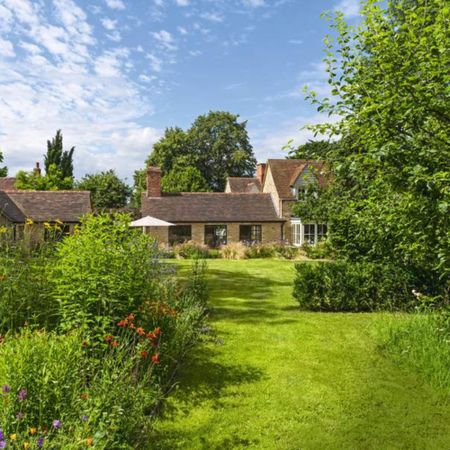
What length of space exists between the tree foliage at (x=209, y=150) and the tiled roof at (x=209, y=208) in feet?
75.0

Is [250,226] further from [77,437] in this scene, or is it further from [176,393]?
[77,437]

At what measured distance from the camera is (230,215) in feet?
112

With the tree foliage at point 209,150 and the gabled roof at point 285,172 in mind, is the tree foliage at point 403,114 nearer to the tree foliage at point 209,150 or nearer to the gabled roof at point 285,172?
the gabled roof at point 285,172

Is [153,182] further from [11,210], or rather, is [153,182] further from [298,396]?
[298,396]

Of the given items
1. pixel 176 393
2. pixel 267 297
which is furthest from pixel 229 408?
pixel 267 297

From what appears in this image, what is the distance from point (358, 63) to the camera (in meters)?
5.73

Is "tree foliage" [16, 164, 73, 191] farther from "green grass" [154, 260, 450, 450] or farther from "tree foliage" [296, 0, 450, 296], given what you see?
"tree foliage" [296, 0, 450, 296]

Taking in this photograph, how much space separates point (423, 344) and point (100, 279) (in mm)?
5521

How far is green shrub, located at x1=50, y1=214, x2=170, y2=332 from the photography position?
5391mm

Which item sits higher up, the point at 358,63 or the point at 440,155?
the point at 358,63

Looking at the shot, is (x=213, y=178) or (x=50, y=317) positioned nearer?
(x=50, y=317)

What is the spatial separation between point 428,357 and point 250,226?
28.5m

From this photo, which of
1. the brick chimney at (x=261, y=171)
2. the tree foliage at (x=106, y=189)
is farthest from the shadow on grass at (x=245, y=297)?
the tree foliage at (x=106, y=189)

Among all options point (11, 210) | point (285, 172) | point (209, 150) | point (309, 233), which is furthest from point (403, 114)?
point (209, 150)
